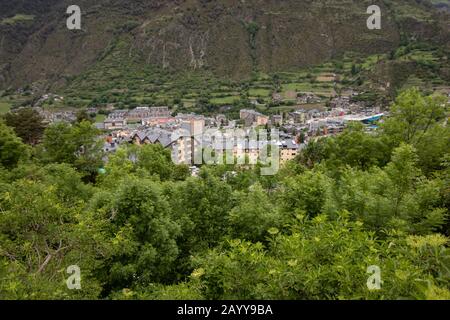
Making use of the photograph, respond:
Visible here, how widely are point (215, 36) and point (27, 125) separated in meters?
115

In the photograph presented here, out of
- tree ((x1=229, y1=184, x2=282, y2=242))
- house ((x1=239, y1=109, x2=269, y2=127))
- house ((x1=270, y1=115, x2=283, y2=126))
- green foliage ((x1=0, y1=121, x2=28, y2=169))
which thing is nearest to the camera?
tree ((x1=229, y1=184, x2=282, y2=242))

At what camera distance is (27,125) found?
4147 cm

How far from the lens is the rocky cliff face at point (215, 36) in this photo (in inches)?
5448

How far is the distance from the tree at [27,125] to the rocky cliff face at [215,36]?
3820 inches

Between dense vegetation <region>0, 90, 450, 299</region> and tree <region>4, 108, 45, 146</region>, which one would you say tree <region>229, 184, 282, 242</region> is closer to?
dense vegetation <region>0, 90, 450, 299</region>

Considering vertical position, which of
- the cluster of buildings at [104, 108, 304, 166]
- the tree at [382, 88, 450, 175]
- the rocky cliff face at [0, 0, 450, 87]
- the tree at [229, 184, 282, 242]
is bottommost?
the tree at [229, 184, 282, 242]

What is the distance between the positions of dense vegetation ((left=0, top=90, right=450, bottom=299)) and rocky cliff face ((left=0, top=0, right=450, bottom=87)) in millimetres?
121515

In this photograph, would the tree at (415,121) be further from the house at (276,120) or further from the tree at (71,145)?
the house at (276,120)

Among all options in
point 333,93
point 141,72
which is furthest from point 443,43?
point 141,72

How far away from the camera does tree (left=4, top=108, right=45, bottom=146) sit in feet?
134

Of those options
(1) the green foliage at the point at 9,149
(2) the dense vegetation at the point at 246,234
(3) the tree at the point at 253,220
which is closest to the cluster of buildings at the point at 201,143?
(1) the green foliage at the point at 9,149

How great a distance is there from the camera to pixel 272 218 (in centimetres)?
1314

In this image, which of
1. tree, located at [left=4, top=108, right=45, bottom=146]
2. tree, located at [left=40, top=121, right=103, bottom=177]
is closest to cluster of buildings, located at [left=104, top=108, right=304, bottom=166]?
tree, located at [left=4, top=108, right=45, bottom=146]

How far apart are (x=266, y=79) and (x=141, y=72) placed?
136ft
